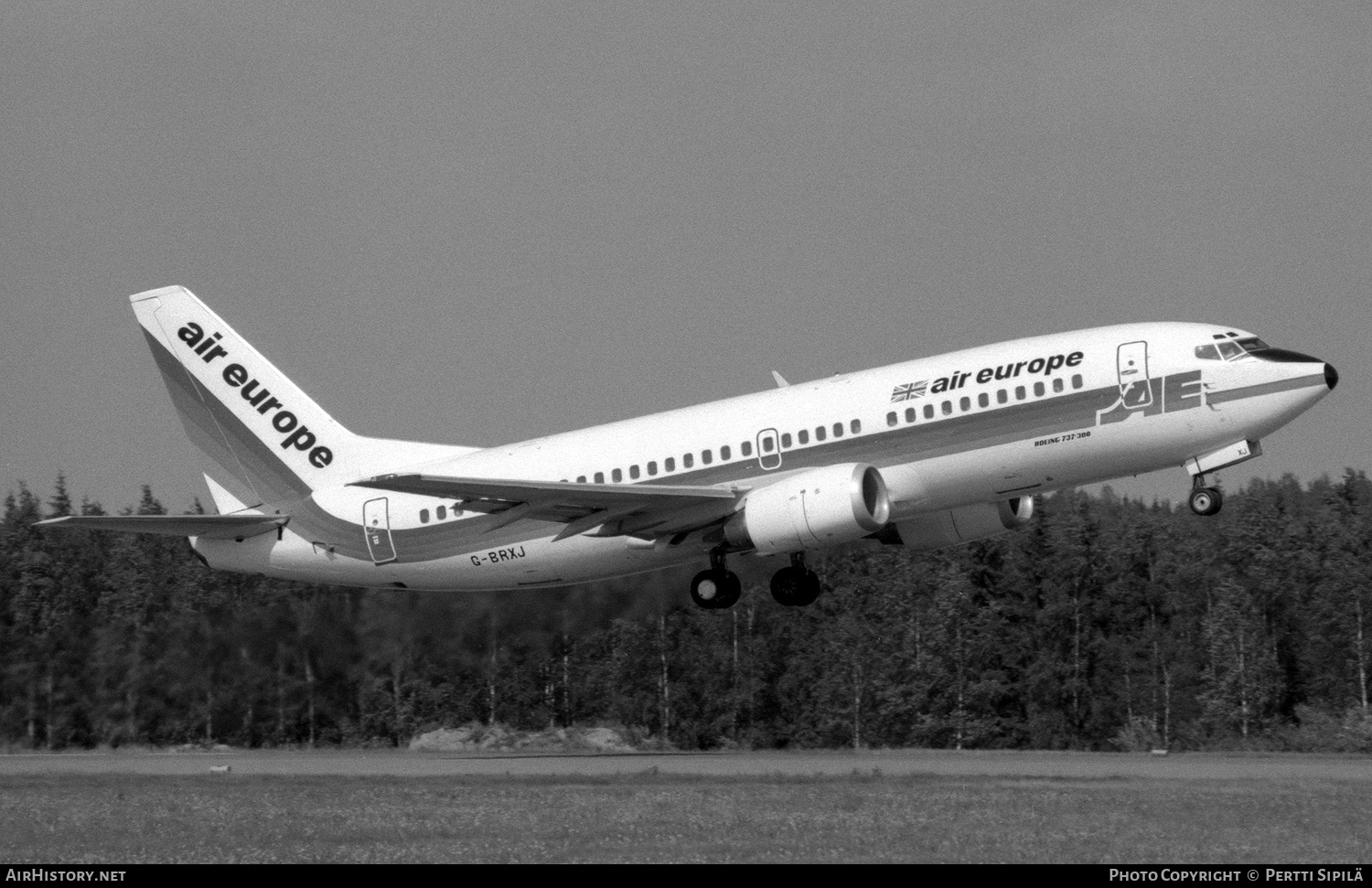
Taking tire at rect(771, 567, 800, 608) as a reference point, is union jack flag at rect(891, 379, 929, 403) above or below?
above

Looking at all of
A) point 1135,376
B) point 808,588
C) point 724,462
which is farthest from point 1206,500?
point 724,462

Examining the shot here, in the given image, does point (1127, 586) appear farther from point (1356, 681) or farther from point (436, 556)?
point (436, 556)

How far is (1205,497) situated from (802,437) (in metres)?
8.02

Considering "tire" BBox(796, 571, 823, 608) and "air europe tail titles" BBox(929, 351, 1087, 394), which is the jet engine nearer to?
"tire" BBox(796, 571, 823, 608)

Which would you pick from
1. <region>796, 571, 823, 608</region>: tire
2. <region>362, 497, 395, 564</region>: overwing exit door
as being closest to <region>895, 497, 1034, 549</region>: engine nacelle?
<region>796, 571, 823, 608</region>: tire

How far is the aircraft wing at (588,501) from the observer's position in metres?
36.5

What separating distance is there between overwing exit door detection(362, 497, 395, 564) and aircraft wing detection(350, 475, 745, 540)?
13.6ft

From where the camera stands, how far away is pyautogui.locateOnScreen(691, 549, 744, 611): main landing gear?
4009 cm

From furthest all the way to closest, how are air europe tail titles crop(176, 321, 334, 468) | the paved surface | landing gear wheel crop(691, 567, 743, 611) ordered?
air europe tail titles crop(176, 321, 334, 468) < landing gear wheel crop(691, 567, 743, 611) < the paved surface

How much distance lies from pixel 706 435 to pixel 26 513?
52937 mm

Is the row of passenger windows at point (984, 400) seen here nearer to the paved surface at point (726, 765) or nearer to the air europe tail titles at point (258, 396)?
the paved surface at point (726, 765)

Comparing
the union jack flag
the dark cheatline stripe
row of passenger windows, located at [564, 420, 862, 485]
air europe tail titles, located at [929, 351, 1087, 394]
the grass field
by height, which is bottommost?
the grass field

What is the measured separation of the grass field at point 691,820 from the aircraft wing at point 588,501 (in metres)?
5.64

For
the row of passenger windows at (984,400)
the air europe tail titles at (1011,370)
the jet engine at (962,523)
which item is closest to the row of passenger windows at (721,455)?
the row of passenger windows at (984,400)
